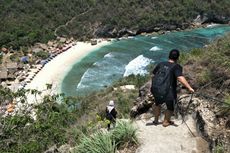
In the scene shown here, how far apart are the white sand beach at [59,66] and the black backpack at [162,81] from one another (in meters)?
39.9

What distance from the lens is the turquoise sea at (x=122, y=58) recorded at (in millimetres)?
53562

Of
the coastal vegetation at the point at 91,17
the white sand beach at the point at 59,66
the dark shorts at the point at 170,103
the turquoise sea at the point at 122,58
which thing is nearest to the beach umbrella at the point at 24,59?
the white sand beach at the point at 59,66

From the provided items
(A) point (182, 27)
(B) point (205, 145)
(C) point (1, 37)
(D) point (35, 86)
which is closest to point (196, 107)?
(B) point (205, 145)

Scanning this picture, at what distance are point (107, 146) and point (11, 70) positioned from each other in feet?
168

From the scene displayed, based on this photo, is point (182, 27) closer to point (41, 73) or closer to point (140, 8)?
point (140, 8)

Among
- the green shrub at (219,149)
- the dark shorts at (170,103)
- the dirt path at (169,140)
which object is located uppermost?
the dark shorts at (170,103)

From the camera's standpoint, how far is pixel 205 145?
33.3ft

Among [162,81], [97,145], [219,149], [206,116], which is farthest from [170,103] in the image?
[97,145]

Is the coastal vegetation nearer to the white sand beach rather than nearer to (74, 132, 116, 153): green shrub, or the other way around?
the white sand beach

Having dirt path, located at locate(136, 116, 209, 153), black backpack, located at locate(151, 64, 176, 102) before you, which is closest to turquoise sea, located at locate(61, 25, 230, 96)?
dirt path, located at locate(136, 116, 209, 153)

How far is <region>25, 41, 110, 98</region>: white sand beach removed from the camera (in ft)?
174

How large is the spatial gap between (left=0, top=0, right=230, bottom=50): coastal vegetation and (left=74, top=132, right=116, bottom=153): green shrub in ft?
219

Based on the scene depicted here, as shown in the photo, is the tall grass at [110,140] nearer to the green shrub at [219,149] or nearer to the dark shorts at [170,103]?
the dark shorts at [170,103]

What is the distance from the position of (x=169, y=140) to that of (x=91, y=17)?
85.4 metres
